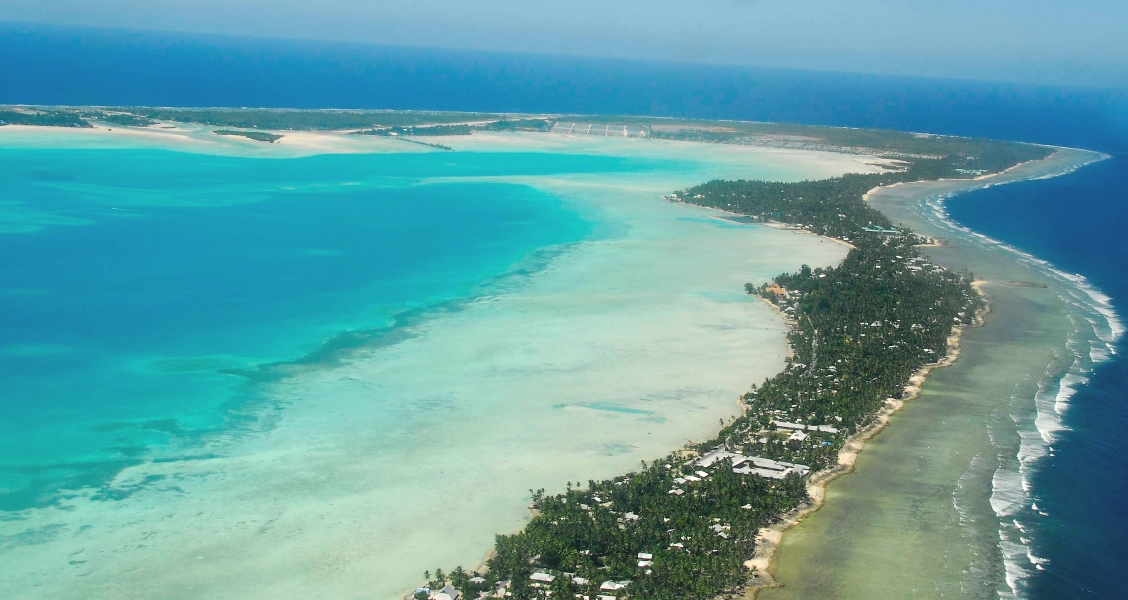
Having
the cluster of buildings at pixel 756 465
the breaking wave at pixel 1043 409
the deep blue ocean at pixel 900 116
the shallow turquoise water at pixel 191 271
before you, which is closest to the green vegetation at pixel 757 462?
the cluster of buildings at pixel 756 465

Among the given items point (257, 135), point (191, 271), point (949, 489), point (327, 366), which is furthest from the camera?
point (257, 135)

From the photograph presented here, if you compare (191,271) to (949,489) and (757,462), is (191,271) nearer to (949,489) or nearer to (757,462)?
(757,462)

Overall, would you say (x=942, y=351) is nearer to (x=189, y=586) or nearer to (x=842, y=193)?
(x=189, y=586)

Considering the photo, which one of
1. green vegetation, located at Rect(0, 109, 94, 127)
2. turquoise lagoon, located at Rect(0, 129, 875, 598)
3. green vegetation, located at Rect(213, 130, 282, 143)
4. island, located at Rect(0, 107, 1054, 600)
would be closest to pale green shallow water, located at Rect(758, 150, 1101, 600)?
island, located at Rect(0, 107, 1054, 600)

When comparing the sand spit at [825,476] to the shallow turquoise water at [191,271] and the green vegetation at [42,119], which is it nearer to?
the shallow turquoise water at [191,271]

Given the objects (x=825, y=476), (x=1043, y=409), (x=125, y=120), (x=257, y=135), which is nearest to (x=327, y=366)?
(x=825, y=476)

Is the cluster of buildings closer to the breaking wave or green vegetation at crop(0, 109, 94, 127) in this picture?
the breaking wave

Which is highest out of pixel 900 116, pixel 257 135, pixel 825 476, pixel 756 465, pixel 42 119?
pixel 900 116
